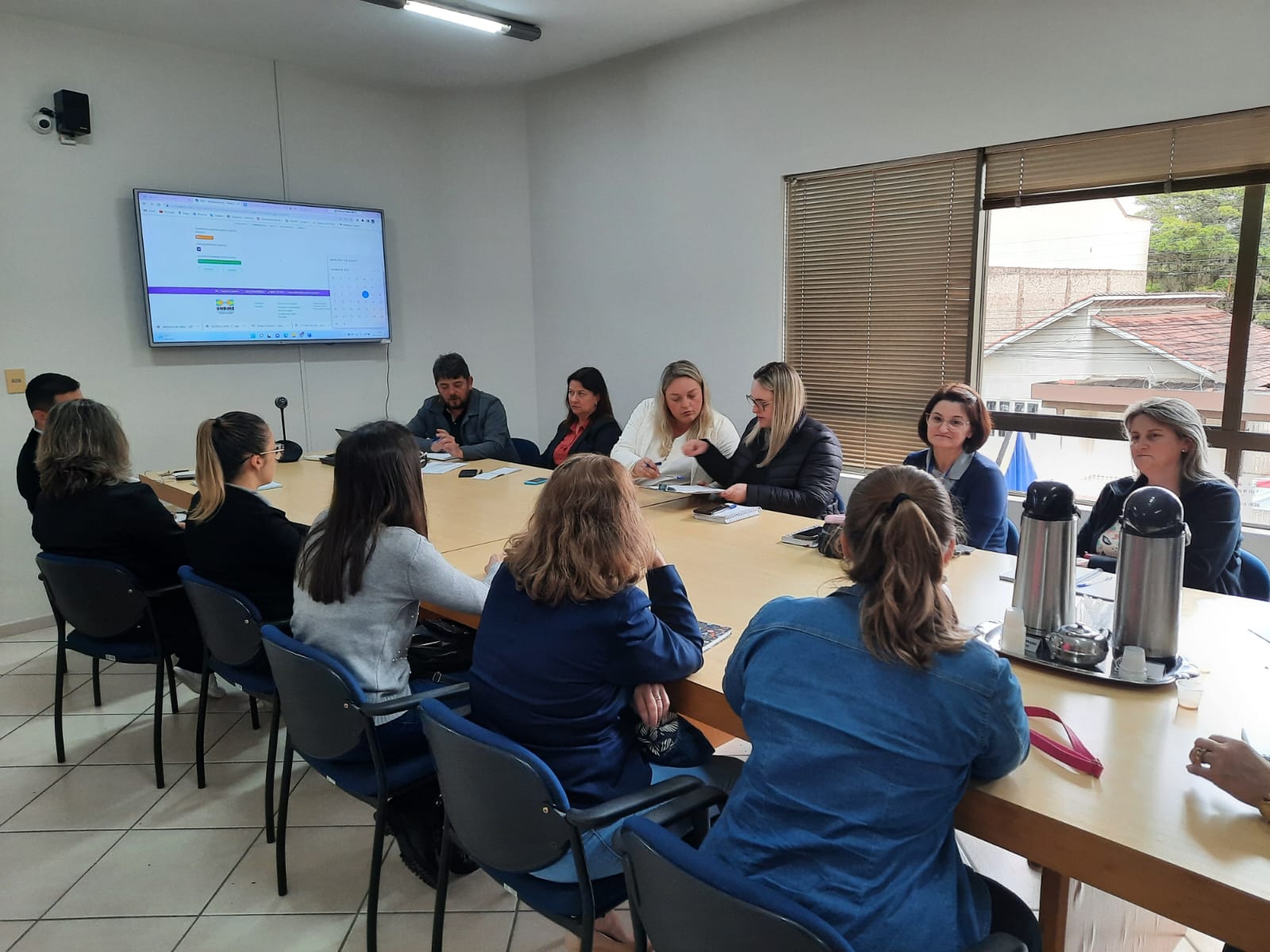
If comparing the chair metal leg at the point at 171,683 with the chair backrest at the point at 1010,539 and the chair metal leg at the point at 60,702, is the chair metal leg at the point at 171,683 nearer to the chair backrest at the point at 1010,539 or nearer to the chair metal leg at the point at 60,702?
the chair metal leg at the point at 60,702

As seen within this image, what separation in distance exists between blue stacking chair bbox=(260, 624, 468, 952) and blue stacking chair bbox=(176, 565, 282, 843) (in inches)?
12.6

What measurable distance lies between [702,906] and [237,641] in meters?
1.76

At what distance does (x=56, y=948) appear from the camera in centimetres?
207

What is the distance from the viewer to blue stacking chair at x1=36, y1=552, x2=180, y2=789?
8.65ft

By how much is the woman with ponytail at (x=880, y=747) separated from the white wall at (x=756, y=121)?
3.09 metres

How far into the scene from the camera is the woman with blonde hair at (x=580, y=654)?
5.24 feet

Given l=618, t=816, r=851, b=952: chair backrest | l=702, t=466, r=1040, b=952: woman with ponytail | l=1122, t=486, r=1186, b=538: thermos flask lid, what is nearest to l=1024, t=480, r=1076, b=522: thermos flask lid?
Answer: l=1122, t=486, r=1186, b=538: thermos flask lid

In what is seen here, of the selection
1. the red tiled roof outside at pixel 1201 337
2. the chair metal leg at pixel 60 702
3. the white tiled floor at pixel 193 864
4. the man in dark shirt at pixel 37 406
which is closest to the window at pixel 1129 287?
the red tiled roof outside at pixel 1201 337

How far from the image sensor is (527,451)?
5.04 metres

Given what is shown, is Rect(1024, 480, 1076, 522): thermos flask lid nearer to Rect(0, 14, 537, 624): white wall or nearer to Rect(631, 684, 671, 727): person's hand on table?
Rect(631, 684, 671, 727): person's hand on table

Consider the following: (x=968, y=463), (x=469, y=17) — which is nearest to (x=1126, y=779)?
(x=968, y=463)

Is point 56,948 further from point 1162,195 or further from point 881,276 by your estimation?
point 1162,195

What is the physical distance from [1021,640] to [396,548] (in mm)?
1416

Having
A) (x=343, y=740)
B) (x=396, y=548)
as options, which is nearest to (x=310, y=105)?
(x=396, y=548)
